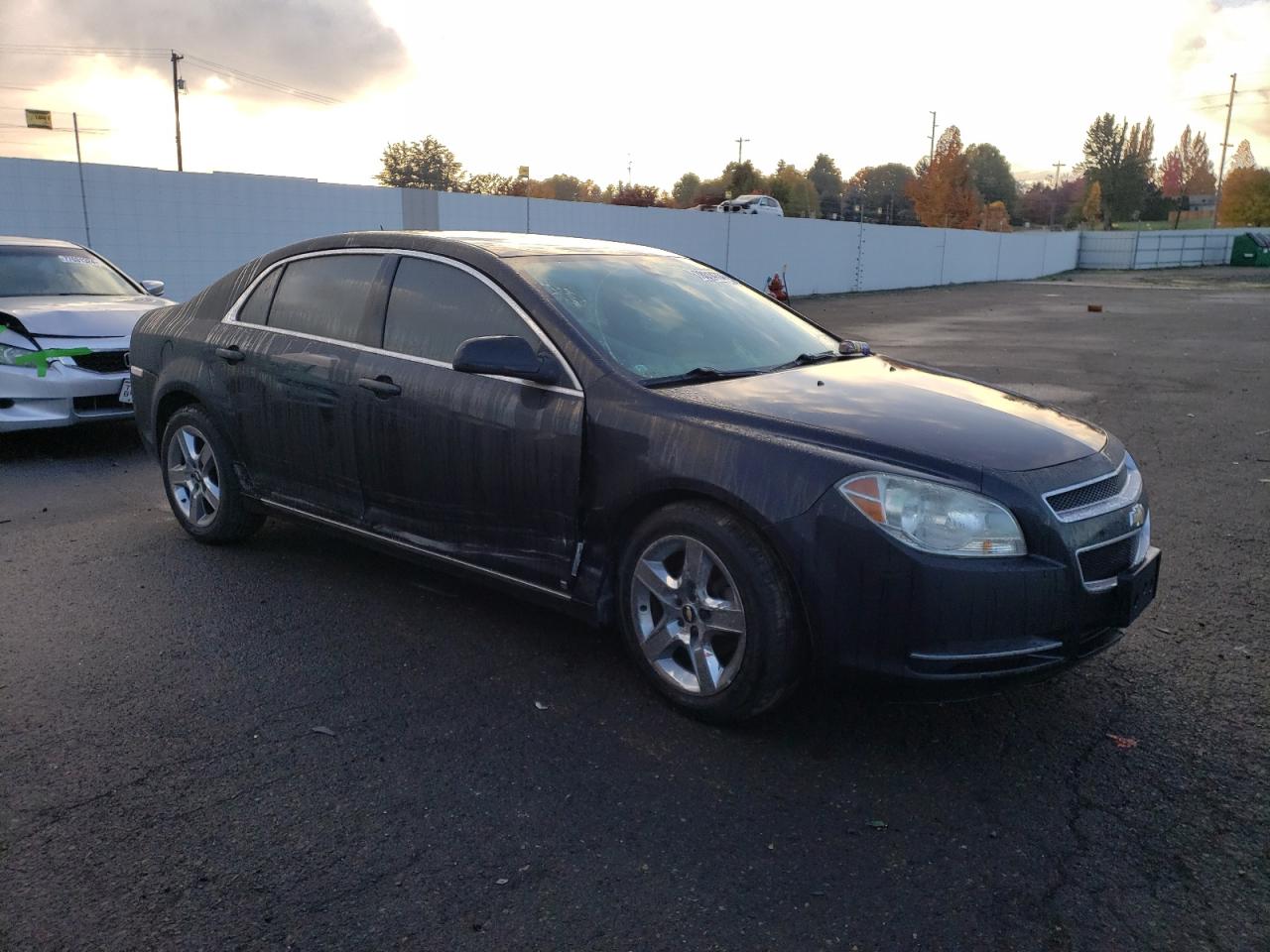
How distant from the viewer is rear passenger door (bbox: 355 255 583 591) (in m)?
3.97

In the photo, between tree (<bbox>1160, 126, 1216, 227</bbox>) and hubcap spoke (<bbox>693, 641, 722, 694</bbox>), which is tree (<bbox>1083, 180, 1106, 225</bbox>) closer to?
tree (<bbox>1160, 126, 1216, 227</bbox>)

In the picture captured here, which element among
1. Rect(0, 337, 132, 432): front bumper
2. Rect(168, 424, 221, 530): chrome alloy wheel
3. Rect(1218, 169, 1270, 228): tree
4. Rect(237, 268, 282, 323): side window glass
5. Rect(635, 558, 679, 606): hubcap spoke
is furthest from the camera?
Rect(1218, 169, 1270, 228): tree

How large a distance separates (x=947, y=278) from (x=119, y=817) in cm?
4369

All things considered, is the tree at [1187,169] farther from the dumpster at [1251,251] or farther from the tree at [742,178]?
the dumpster at [1251,251]

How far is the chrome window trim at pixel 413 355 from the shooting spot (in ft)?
13.1

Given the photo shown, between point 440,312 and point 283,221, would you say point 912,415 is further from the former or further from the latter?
point 283,221

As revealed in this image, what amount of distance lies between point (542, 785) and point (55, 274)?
8.09m

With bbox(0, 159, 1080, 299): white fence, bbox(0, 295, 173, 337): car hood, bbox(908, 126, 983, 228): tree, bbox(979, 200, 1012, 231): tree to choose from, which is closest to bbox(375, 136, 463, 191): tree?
bbox(908, 126, 983, 228): tree

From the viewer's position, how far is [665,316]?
445 centimetres

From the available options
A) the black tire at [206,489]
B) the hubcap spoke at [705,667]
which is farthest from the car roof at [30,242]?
the hubcap spoke at [705,667]

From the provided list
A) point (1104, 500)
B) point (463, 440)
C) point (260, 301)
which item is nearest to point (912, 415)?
point (1104, 500)

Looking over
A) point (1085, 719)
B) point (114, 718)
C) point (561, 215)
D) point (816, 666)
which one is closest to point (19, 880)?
point (114, 718)

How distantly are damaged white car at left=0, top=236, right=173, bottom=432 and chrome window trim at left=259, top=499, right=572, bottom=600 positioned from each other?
10.7 feet

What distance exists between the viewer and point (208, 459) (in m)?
5.55
